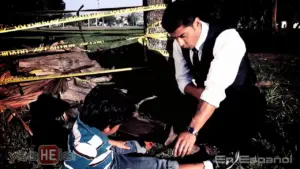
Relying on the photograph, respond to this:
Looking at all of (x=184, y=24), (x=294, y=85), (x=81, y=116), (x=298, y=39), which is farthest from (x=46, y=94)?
(x=298, y=39)

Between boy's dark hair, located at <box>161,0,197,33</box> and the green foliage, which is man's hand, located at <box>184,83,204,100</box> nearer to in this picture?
boy's dark hair, located at <box>161,0,197,33</box>

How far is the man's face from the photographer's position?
98.7 inches

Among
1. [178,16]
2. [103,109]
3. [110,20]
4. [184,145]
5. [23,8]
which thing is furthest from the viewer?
[110,20]

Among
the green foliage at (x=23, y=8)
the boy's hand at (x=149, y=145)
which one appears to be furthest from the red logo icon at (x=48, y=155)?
the green foliage at (x=23, y=8)

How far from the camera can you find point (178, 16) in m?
2.44

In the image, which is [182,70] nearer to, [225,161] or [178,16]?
[178,16]

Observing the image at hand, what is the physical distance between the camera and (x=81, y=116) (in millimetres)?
2352

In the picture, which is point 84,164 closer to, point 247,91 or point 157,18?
point 247,91

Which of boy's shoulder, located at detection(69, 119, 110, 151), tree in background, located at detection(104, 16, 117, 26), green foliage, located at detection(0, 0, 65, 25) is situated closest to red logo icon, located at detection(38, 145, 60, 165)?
boy's shoulder, located at detection(69, 119, 110, 151)

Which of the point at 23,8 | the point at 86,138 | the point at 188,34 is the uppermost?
the point at 23,8

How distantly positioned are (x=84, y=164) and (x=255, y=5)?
16917 mm

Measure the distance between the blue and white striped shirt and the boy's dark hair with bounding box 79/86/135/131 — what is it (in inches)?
2.6

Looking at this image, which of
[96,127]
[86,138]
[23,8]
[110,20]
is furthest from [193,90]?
[110,20]

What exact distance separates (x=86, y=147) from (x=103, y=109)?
34 centimetres
